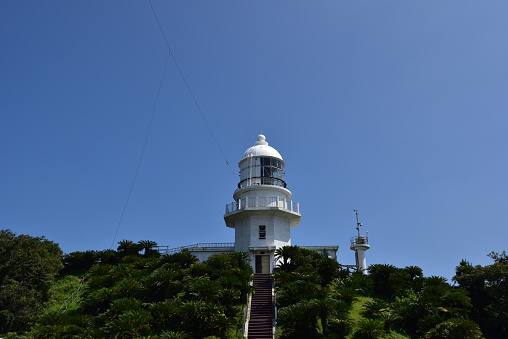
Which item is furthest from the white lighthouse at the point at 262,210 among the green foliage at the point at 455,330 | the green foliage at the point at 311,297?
the green foliage at the point at 455,330

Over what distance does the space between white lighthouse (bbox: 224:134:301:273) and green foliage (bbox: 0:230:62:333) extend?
1427 cm

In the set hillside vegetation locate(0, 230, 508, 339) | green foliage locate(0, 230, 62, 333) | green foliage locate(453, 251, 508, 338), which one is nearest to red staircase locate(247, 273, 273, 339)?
hillside vegetation locate(0, 230, 508, 339)

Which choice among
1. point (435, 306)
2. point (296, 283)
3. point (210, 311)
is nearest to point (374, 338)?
point (435, 306)

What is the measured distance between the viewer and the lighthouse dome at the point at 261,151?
1367 inches

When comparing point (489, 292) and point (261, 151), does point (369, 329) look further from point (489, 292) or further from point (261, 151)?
point (261, 151)

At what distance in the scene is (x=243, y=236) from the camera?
33094mm

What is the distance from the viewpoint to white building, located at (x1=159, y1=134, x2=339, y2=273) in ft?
105

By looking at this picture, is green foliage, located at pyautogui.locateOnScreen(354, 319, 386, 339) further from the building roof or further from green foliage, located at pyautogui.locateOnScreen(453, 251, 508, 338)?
the building roof

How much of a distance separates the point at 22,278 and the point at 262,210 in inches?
689

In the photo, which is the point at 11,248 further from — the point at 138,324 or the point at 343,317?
the point at 343,317

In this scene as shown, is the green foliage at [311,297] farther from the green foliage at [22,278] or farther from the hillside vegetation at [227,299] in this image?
the green foliage at [22,278]

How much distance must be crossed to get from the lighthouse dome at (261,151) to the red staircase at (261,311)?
12210 mm

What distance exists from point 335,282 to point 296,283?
3.79 m

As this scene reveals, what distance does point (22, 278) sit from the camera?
24.1m
